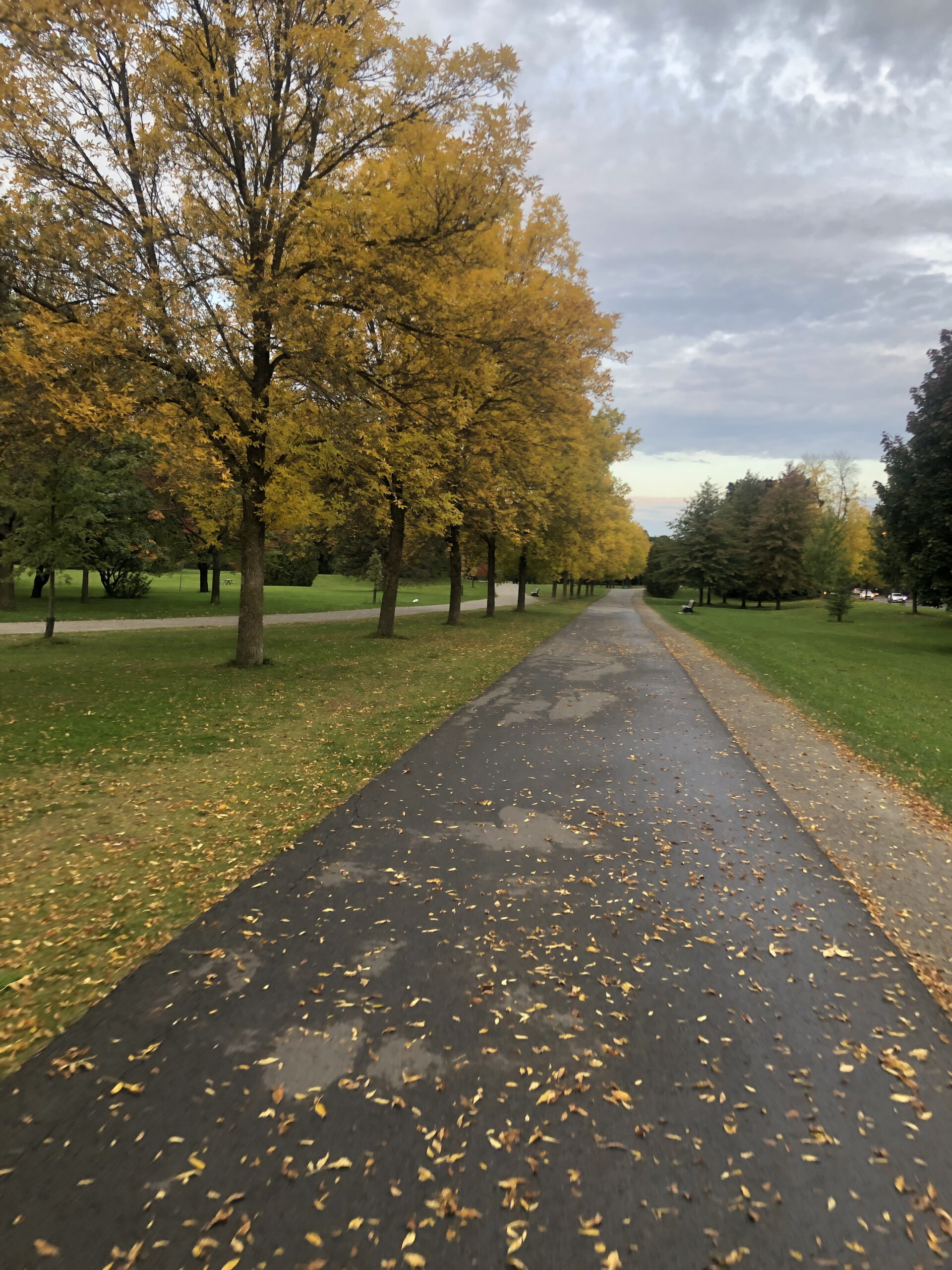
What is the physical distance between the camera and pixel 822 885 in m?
4.74

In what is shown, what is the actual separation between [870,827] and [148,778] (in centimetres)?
Answer: 697

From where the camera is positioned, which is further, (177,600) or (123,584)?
(177,600)

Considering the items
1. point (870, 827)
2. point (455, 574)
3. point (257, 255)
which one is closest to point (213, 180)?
point (257, 255)

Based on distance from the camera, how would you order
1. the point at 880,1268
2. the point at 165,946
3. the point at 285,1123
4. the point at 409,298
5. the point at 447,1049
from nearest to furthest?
the point at 880,1268
the point at 285,1123
the point at 447,1049
the point at 165,946
the point at 409,298

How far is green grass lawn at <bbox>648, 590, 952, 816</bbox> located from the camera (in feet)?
28.5

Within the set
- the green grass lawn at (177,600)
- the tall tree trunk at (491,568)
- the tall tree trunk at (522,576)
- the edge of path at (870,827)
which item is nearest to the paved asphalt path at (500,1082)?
the edge of path at (870,827)

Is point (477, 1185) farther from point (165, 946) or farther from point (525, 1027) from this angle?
point (165, 946)

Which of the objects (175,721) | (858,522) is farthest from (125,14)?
(858,522)

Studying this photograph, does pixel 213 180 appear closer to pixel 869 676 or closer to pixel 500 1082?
pixel 500 1082

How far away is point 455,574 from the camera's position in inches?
1023

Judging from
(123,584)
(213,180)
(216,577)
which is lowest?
(123,584)

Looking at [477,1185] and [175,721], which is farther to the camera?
[175,721]

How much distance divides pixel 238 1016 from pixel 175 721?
6.58 m

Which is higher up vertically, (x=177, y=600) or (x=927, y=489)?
(x=927, y=489)
